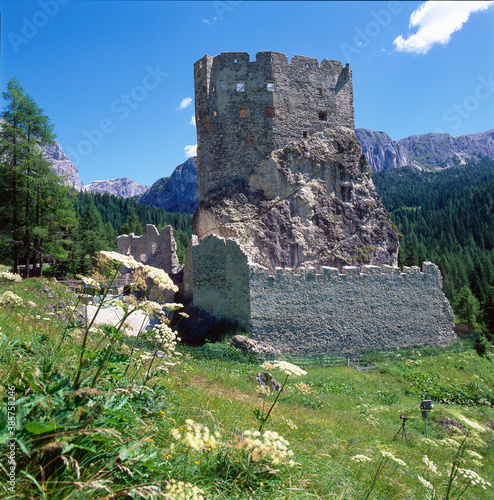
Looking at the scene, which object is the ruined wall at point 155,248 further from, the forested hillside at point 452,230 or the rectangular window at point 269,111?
the forested hillside at point 452,230

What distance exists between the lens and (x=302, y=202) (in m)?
24.7

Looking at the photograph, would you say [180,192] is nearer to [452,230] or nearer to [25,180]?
[452,230]

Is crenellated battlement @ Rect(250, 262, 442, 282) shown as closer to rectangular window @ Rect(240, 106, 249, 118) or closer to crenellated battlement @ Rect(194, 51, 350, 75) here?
rectangular window @ Rect(240, 106, 249, 118)

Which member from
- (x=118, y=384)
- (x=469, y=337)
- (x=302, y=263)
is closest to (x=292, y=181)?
(x=302, y=263)

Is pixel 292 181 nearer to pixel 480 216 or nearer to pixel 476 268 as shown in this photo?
pixel 476 268

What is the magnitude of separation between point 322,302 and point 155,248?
767 inches

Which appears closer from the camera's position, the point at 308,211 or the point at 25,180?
the point at 25,180

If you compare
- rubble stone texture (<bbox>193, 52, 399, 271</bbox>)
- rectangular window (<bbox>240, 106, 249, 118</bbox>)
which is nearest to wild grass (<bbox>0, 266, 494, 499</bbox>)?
rubble stone texture (<bbox>193, 52, 399, 271</bbox>)

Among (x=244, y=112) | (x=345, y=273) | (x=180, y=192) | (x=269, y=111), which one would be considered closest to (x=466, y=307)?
(x=345, y=273)

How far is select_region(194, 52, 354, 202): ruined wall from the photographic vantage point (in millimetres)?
24609

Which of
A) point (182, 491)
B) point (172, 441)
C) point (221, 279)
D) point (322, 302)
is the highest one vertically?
point (221, 279)

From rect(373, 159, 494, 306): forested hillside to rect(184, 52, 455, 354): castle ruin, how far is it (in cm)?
2884

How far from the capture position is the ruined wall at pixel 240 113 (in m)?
24.6

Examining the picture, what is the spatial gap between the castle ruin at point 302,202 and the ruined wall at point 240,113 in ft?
0.23
